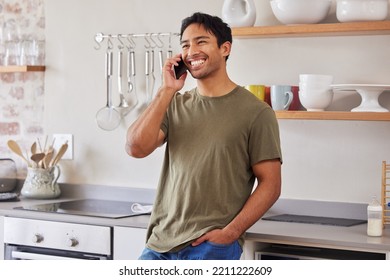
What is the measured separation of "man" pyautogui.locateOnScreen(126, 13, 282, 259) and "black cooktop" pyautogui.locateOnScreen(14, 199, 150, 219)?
0.71 meters

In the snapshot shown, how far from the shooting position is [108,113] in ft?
14.1

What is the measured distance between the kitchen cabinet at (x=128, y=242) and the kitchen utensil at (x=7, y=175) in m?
1.15

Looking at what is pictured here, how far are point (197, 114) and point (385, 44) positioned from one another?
1040mm

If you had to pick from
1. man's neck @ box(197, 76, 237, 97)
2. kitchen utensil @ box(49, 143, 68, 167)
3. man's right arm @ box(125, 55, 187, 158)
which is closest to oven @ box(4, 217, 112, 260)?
kitchen utensil @ box(49, 143, 68, 167)

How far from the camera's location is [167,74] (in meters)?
3.04

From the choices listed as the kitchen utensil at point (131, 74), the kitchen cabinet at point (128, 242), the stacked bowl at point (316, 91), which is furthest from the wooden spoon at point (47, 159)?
the stacked bowl at point (316, 91)

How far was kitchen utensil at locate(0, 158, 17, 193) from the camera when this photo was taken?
449cm

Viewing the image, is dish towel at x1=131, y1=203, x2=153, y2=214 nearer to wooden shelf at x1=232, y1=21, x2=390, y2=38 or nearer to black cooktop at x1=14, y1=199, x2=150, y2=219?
black cooktop at x1=14, y1=199, x2=150, y2=219

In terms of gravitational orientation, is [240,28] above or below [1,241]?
above

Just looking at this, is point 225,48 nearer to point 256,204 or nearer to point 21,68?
point 256,204

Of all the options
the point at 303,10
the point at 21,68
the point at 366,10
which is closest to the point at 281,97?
the point at 303,10
